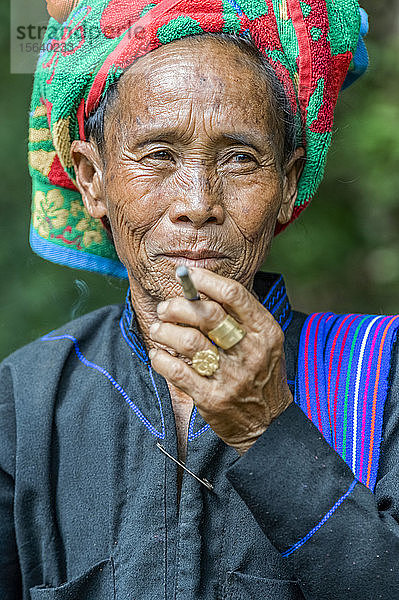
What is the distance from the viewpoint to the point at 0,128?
4.29 meters

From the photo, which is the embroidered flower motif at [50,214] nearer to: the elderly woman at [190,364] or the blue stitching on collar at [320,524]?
the elderly woman at [190,364]

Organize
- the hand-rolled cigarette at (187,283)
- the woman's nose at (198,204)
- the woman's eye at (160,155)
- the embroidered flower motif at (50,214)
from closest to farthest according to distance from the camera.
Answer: the hand-rolled cigarette at (187,283), the woman's nose at (198,204), the woman's eye at (160,155), the embroidered flower motif at (50,214)

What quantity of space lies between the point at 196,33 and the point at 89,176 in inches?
20.2

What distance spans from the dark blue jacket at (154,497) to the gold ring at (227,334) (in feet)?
0.67

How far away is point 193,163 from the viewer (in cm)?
176

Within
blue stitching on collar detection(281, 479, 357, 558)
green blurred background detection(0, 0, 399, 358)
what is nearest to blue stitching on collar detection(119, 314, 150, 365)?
blue stitching on collar detection(281, 479, 357, 558)

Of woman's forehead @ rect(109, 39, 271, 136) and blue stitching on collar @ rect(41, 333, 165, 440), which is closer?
woman's forehead @ rect(109, 39, 271, 136)

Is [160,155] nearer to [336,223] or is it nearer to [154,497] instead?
[154,497]

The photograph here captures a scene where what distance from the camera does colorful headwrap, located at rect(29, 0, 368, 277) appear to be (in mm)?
1826

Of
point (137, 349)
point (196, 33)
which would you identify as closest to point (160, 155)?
point (196, 33)

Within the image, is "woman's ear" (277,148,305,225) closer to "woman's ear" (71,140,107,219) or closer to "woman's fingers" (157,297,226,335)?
"woman's ear" (71,140,107,219)

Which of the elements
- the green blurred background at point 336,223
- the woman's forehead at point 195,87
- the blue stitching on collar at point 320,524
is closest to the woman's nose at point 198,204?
the woman's forehead at point 195,87

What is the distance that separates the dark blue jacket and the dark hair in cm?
40

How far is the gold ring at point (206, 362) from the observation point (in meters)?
1.39
